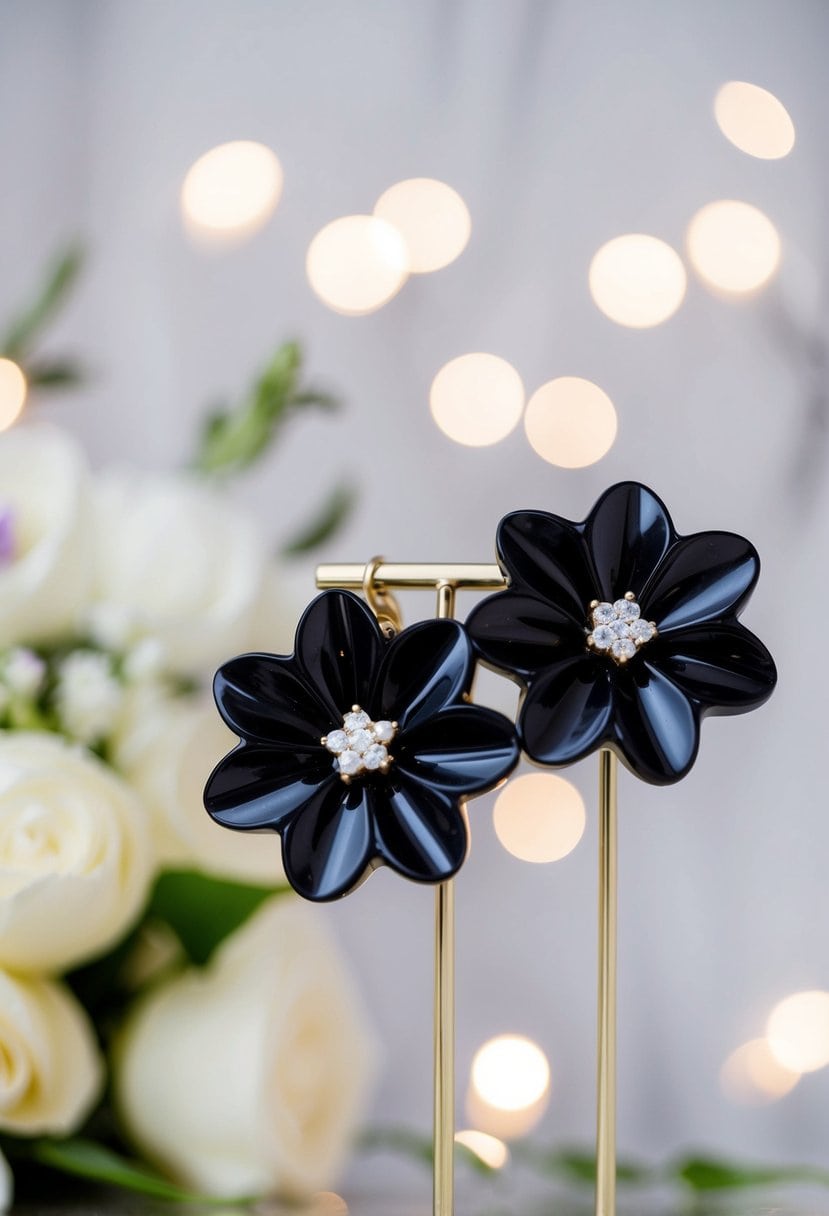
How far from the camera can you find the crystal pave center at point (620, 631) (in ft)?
1.27

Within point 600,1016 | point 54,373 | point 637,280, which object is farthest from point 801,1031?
point 54,373

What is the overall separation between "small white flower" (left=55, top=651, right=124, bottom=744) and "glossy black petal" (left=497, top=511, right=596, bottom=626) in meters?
0.28

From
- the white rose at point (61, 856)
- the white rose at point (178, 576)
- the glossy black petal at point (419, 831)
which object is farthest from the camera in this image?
the white rose at point (178, 576)

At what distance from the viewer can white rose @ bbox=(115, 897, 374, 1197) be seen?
1.76ft

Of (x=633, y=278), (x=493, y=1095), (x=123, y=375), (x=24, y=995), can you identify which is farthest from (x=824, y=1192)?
(x=123, y=375)

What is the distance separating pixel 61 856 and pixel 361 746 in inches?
8.7


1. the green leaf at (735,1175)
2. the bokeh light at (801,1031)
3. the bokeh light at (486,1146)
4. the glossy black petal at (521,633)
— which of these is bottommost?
the bokeh light at (486,1146)

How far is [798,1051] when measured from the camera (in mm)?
657

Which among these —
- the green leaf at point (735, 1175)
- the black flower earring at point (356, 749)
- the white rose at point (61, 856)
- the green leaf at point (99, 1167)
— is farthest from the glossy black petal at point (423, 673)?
the green leaf at point (735, 1175)

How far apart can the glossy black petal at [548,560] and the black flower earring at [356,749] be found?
0.04 m

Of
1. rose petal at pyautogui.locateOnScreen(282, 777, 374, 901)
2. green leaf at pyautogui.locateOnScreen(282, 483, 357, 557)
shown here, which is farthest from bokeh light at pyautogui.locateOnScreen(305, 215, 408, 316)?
rose petal at pyautogui.locateOnScreen(282, 777, 374, 901)

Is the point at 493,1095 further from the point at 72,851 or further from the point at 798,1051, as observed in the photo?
the point at 72,851

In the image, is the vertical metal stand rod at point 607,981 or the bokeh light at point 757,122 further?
the bokeh light at point 757,122

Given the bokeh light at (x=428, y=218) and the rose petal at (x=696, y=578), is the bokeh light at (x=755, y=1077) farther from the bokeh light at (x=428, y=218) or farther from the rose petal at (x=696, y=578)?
the bokeh light at (x=428, y=218)
